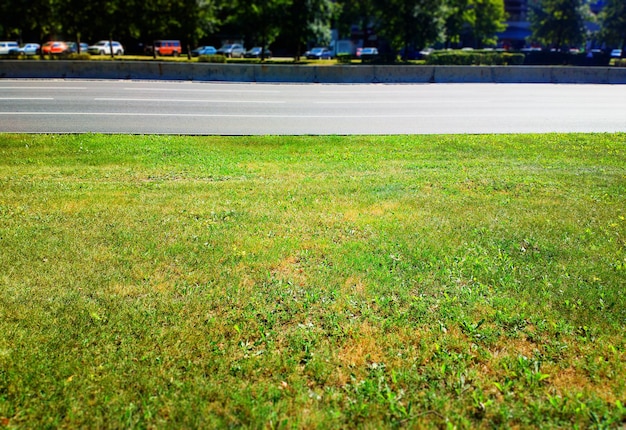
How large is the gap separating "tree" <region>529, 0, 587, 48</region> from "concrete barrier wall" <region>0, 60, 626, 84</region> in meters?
26.4

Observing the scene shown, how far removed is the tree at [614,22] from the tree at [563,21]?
1965 millimetres

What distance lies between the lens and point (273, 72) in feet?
82.7

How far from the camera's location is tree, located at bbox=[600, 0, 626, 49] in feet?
157

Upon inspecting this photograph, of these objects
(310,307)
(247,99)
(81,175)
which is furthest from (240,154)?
(247,99)

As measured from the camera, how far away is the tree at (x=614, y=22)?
157 feet

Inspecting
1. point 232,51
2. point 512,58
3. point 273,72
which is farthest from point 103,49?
point 512,58

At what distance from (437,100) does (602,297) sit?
53.3ft

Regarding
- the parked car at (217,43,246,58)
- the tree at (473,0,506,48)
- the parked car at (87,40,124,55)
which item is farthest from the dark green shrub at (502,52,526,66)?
the parked car at (87,40,124,55)

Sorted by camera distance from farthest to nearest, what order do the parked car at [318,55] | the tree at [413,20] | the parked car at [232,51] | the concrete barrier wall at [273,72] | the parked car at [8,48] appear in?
the parked car at [318,55] → the parked car at [232,51] → the parked car at [8,48] → the tree at [413,20] → the concrete barrier wall at [273,72]

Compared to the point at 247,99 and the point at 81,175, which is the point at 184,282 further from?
the point at 247,99

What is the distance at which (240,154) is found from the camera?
1034 centimetres

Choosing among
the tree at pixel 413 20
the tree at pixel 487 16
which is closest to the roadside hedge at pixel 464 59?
the tree at pixel 413 20

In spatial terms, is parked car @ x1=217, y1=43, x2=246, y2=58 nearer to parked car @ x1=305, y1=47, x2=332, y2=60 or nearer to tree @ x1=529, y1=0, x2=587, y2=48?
parked car @ x1=305, y1=47, x2=332, y2=60

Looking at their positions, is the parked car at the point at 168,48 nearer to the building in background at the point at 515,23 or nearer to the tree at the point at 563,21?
the tree at the point at 563,21
